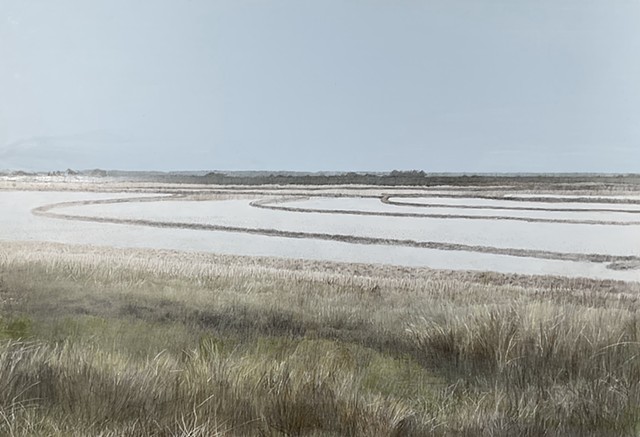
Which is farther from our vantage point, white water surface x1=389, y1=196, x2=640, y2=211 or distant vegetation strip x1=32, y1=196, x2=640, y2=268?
white water surface x1=389, y1=196, x2=640, y2=211

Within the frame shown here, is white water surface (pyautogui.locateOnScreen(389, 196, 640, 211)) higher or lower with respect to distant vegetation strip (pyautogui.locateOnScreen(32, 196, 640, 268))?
higher

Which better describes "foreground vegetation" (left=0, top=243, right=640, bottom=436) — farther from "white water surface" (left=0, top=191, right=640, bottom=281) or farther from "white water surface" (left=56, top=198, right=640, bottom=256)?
"white water surface" (left=56, top=198, right=640, bottom=256)

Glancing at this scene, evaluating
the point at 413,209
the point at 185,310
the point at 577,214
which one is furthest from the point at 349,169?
the point at 413,209

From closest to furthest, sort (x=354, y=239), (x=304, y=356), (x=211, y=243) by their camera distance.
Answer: (x=304, y=356) → (x=354, y=239) → (x=211, y=243)

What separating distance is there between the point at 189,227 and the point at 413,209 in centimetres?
166

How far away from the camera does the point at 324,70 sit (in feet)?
7.92

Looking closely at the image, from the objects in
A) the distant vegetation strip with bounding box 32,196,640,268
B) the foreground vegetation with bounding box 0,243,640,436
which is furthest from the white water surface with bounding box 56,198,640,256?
the foreground vegetation with bounding box 0,243,640,436

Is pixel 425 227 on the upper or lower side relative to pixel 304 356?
upper

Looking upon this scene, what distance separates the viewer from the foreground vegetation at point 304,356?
1.69 m

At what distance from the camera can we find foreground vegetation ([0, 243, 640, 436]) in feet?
5.53

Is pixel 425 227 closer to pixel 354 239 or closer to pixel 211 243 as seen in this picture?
pixel 354 239

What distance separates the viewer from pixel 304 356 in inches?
77.5

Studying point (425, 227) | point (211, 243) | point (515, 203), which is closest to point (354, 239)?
point (425, 227)

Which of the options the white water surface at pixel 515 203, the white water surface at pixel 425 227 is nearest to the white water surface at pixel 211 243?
the white water surface at pixel 425 227
